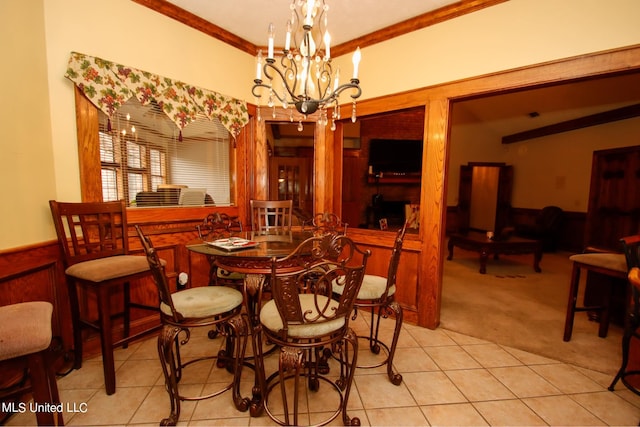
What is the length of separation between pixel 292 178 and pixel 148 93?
1.98 meters

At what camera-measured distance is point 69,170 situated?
205cm

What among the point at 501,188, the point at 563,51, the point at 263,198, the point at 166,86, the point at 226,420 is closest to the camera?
the point at 226,420

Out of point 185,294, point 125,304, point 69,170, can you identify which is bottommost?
point 125,304

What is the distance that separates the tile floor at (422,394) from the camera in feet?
5.16

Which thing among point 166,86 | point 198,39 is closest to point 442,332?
point 166,86

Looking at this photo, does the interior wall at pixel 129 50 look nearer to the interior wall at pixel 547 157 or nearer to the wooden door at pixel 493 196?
the interior wall at pixel 547 157

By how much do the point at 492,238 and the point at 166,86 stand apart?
4.92 metres

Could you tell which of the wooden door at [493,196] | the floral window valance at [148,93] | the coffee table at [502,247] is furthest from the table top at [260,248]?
the wooden door at [493,196]

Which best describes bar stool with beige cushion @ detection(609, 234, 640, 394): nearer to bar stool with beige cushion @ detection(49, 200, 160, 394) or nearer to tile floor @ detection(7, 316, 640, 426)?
tile floor @ detection(7, 316, 640, 426)

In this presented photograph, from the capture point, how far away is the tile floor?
157 centimetres

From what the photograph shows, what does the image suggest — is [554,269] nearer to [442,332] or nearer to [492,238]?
[492,238]

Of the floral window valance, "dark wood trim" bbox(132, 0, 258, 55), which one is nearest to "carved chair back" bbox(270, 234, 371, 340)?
the floral window valance

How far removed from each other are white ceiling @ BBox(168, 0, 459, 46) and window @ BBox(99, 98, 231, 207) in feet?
3.03

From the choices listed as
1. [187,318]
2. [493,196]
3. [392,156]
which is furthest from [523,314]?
[493,196]
